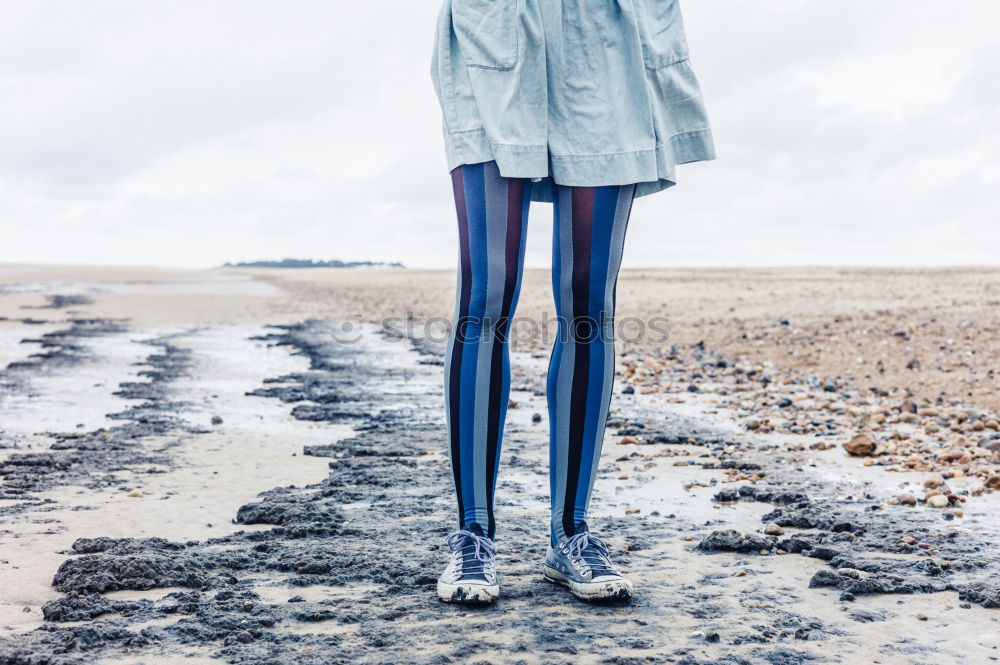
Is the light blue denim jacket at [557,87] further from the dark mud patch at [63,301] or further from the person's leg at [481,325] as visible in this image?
the dark mud patch at [63,301]

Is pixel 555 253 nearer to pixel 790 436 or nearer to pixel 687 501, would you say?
pixel 687 501

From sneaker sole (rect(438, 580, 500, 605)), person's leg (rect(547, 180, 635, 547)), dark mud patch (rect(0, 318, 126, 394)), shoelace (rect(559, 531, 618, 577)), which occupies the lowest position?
dark mud patch (rect(0, 318, 126, 394))

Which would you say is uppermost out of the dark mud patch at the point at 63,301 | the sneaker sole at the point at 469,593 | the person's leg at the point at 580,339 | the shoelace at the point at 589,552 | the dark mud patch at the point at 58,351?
the person's leg at the point at 580,339

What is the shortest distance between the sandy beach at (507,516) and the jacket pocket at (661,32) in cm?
149

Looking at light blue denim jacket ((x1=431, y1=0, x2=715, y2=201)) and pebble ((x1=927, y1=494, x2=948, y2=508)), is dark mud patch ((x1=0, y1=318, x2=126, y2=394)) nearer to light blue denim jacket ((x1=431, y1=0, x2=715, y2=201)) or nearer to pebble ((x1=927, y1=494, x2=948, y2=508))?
light blue denim jacket ((x1=431, y1=0, x2=715, y2=201))

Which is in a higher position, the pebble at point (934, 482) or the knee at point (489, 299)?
the knee at point (489, 299)

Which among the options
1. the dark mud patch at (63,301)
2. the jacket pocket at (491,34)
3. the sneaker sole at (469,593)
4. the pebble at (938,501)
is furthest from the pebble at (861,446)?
the dark mud patch at (63,301)

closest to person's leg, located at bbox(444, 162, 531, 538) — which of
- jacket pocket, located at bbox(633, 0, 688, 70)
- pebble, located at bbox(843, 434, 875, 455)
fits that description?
jacket pocket, located at bbox(633, 0, 688, 70)

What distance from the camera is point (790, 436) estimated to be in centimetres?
506

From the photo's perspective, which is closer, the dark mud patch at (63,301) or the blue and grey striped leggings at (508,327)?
the blue and grey striped leggings at (508,327)

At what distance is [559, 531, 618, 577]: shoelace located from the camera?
2355mm

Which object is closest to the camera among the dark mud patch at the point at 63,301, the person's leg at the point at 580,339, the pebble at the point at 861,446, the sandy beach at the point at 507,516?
the sandy beach at the point at 507,516

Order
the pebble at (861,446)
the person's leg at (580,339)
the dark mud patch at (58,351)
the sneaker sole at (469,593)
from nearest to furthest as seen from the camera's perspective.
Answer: the sneaker sole at (469,593)
the person's leg at (580,339)
the pebble at (861,446)
the dark mud patch at (58,351)

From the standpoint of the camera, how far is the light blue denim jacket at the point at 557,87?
2.31 m
